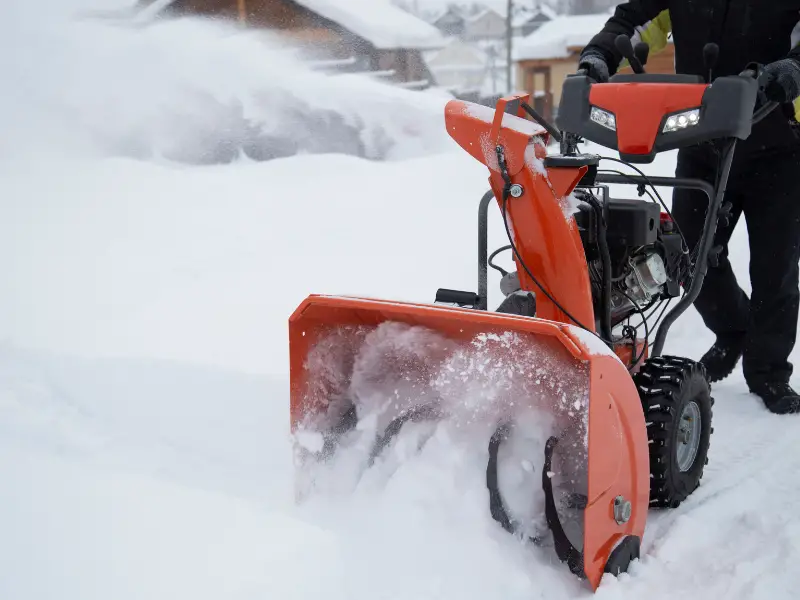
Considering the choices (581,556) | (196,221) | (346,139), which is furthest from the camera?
(346,139)

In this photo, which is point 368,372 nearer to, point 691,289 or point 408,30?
point 691,289

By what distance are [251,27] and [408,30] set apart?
215 centimetres

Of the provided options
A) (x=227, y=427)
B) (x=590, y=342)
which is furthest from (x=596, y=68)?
(x=227, y=427)

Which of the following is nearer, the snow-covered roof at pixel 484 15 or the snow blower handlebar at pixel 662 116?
the snow blower handlebar at pixel 662 116

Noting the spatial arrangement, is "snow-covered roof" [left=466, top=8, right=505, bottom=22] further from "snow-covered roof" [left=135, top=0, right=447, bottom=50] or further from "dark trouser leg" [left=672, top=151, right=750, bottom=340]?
"dark trouser leg" [left=672, top=151, right=750, bottom=340]

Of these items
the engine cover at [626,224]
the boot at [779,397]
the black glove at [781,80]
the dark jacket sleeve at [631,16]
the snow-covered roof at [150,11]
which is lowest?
the boot at [779,397]

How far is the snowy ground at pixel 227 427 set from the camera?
209 cm

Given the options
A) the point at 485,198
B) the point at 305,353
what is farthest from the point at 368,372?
the point at 485,198

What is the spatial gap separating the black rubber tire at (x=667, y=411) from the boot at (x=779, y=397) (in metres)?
1.01

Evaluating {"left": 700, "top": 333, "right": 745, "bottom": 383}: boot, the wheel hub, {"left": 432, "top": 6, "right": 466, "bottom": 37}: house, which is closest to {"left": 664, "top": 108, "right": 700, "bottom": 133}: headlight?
the wheel hub

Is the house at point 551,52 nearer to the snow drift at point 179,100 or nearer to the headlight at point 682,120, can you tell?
the snow drift at point 179,100

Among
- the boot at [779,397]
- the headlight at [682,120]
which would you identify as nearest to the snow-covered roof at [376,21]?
the boot at [779,397]

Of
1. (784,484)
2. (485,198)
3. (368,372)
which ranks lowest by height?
(784,484)

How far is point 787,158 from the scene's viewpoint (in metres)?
3.36
